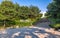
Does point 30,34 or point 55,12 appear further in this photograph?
point 30,34

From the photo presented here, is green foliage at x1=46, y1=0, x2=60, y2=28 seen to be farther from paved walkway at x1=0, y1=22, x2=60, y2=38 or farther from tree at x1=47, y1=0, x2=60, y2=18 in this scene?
paved walkway at x1=0, y1=22, x2=60, y2=38

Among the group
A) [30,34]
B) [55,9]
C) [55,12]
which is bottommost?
[30,34]

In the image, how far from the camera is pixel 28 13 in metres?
54.4

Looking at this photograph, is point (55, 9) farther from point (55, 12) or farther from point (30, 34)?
point (30, 34)

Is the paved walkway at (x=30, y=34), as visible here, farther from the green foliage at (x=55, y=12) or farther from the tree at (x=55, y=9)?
the tree at (x=55, y=9)

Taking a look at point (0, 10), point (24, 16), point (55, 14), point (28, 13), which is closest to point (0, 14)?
point (0, 10)

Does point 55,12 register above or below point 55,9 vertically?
below

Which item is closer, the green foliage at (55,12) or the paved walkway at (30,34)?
the green foliage at (55,12)

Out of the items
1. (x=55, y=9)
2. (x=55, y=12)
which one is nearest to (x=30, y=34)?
(x=55, y=12)

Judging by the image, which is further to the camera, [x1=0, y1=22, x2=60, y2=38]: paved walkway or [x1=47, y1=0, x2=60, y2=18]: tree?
[x1=0, y1=22, x2=60, y2=38]: paved walkway

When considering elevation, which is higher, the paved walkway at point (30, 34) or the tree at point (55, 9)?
the tree at point (55, 9)

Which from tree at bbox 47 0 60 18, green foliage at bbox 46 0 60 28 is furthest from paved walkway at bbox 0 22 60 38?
tree at bbox 47 0 60 18

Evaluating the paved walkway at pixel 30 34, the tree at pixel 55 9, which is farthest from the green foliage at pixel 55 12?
the paved walkway at pixel 30 34

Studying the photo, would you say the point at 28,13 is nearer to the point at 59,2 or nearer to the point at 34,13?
the point at 34,13
